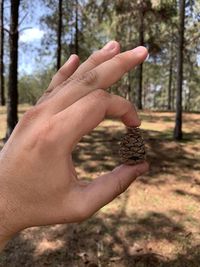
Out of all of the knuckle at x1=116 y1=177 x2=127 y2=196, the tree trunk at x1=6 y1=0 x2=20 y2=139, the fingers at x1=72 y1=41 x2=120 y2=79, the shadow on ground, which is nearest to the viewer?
the knuckle at x1=116 y1=177 x2=127 y2=196

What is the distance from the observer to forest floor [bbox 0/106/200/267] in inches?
222

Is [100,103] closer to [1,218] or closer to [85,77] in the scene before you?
[85,77]

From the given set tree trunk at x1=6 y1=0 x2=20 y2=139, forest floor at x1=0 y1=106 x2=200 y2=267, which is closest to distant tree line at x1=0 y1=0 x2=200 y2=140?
tree trunk at x1=6 y1=0 x2=20 y2=139

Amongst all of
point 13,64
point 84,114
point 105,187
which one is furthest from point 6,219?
point 13,64

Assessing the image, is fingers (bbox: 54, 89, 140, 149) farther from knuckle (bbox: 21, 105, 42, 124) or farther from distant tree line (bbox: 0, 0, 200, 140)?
distant tree line (bbox: 0, 0, 200, 140)

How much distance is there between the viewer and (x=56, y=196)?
1585mm

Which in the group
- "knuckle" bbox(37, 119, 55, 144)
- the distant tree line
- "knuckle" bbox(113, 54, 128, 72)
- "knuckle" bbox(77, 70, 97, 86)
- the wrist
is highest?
the distant tree line

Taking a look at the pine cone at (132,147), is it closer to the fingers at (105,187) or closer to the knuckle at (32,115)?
the fingers at (105,187)

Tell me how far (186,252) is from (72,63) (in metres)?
4.65

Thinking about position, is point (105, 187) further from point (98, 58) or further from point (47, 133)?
point (98, 58)

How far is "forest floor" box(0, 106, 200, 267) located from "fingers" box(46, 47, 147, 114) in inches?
175

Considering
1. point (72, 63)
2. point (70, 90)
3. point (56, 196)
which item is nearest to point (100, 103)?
point (70, 90)

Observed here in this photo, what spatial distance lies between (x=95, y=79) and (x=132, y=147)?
655mm

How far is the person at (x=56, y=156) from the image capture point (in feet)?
4.98
